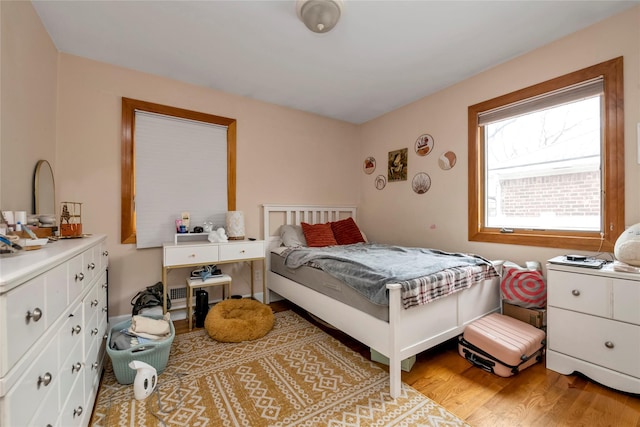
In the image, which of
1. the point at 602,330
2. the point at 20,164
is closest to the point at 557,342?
the point at 602,330

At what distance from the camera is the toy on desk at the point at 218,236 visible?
268 cm

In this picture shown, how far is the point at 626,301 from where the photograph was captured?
1572mm

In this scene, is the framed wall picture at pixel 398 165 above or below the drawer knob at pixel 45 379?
above

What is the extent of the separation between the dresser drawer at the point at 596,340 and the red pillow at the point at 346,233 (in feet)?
6.61

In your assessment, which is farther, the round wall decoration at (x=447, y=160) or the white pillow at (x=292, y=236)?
the white pillow at (x=292, y=236)

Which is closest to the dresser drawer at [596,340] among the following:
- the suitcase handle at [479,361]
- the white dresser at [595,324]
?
the white dresser at [595,324]

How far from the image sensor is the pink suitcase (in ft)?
5.72

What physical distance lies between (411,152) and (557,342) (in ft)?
7.64

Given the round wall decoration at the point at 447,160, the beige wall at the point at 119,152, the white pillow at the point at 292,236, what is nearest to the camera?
the beige wall at the point at 119,152

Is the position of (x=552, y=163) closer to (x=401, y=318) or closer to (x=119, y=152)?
(x=401, y=318)

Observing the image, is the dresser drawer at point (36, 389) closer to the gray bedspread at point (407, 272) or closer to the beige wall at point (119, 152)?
the gray bedspread at point (407, 272)

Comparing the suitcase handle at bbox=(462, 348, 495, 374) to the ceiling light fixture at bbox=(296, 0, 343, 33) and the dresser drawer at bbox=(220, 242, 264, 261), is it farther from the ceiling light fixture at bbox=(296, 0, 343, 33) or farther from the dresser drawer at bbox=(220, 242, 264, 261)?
the ceiling light fixture at bbox=(296, 0, 343, 33)

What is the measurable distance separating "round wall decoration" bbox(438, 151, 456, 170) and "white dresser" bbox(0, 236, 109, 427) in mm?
3146

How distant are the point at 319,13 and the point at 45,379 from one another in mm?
2249
